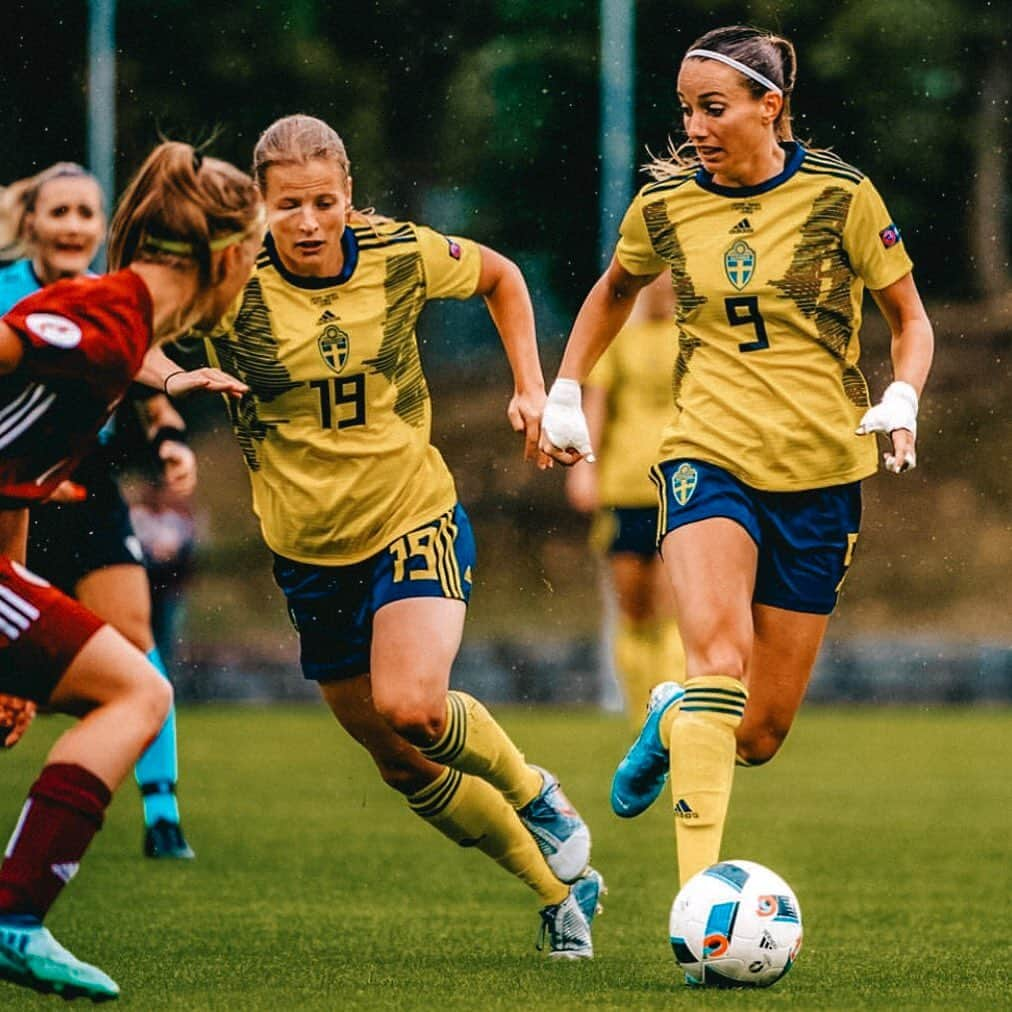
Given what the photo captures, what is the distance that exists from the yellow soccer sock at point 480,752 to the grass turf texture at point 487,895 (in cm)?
41

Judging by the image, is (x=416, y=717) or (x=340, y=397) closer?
(x=416, y=717)

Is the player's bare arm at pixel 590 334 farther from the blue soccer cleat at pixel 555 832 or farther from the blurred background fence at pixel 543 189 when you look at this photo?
the blurred background fence at pixel 543 189

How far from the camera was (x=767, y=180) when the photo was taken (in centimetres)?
643

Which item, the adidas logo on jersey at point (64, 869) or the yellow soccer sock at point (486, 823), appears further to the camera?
the yellow soccer sock at point (486, 823)

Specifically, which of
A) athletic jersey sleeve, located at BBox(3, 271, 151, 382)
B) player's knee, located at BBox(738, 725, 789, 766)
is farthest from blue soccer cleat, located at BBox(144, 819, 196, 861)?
athletic jersey sleeve, located at BBox(3, 271, 151, 382)

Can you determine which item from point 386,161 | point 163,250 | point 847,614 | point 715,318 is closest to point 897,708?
point 847,614

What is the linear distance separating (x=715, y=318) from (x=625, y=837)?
11.3 ft

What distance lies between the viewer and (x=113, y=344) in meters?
4.68

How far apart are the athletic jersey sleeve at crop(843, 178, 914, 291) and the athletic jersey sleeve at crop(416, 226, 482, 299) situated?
102cm

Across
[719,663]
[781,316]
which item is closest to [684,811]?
[719,663]

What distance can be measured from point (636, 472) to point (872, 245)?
5593mm

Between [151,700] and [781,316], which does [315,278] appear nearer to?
[781,316]

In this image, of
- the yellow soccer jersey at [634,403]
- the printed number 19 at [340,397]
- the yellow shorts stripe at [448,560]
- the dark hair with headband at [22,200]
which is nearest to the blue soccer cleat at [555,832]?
the yellow shorts stripe at [448,560]

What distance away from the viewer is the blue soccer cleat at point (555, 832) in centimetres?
635
